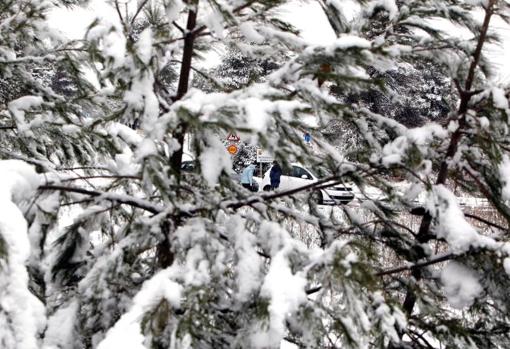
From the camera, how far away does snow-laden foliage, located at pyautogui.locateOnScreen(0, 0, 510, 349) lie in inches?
63.5

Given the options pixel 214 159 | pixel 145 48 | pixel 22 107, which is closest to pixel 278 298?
pixel 214 159

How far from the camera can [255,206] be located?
237cm

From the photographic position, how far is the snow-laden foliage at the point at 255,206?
161 cm

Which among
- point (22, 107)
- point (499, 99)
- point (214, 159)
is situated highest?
point (499, 99)

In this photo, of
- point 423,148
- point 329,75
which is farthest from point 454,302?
point 329,75

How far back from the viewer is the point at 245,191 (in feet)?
8.10

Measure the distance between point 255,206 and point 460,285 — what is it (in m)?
1.02

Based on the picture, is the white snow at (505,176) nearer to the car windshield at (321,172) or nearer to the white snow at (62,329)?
the car windshield at (321,172)

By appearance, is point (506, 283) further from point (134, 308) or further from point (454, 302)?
point (134, 308)

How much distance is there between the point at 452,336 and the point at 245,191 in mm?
1217

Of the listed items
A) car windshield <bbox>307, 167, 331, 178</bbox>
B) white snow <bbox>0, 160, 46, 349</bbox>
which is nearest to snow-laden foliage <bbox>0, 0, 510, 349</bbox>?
white snow <bbox>0, 160, 46, 349</bbox>

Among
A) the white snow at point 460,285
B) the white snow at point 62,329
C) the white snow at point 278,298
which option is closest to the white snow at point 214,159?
the white snow at point 278,298

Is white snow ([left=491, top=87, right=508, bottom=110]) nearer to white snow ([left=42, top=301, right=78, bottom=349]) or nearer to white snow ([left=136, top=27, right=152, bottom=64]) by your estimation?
white snow ([left=136, top=27, right=152, bottom=64])

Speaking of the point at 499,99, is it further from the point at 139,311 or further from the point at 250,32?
the point at 139,311
